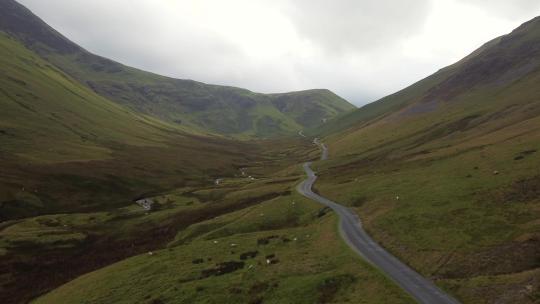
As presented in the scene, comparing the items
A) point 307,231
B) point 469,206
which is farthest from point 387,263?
point 307,231

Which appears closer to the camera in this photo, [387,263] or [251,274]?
[387,263]

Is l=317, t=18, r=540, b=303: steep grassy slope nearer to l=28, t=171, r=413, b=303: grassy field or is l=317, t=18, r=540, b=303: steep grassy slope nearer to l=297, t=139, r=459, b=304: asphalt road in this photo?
l=297, t=139, r=459, b=304: asphalt road

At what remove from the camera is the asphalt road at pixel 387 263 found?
3822cm

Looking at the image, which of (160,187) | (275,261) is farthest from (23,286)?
(160,187)

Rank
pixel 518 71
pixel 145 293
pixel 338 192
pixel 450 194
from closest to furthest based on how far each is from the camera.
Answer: pixel 145 293 < pixel 450 194 < pixel 338 192 < pixel 518 71

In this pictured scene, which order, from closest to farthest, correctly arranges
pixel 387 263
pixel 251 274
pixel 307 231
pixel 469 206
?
pixel 387 263 → pixel 251 274 → pixel 469 206 → pixel 307 231

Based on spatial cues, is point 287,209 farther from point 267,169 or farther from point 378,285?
point 267,169

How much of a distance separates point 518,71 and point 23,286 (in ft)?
679

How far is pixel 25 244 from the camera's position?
9012 cm

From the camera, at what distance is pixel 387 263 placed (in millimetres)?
47500

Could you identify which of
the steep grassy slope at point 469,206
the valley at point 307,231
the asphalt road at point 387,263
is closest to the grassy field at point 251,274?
the valley at point 307,231

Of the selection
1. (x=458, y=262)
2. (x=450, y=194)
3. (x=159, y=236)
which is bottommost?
(x=159, y=236)

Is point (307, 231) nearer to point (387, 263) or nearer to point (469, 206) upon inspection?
point (387, 263)

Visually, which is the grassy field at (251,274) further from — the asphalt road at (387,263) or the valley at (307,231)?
the asphalt road at (387,263)
